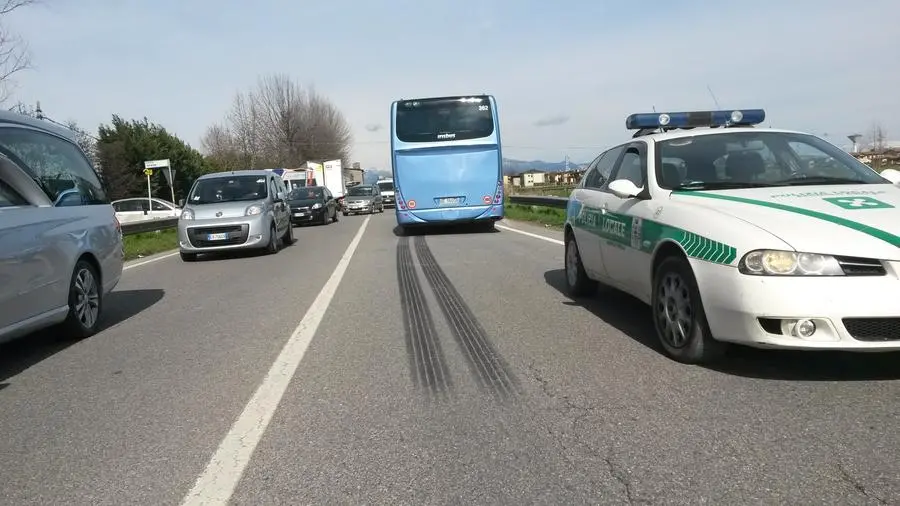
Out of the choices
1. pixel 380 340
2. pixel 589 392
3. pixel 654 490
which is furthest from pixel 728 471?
pixel 380 340

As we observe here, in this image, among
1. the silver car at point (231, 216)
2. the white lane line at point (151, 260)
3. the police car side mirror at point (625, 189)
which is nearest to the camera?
the police car side mirror at point (625, 189)

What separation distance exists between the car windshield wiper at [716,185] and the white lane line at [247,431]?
10.4 feet

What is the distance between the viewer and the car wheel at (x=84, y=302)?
6.41m

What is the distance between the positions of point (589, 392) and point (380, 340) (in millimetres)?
2194

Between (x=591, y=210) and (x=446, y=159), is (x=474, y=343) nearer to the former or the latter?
(x=591, y=210)

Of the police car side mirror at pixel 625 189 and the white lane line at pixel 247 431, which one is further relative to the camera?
the police car side mirror at pixel 625 189

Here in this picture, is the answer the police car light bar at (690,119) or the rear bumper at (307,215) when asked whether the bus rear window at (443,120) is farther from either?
the police car light bar at (690,119)

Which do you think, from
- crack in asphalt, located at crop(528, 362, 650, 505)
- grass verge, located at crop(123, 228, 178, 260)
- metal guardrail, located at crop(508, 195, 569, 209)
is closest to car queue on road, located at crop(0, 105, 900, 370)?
crack in asphalt, located at crop(528, 362, 650, 505)

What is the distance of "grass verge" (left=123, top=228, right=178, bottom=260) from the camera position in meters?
16.9

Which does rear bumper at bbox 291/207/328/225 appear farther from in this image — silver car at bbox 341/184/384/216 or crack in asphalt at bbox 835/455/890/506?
crack in asphalt at bbox 835/455/890/506

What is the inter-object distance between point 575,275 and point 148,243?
1435 cm

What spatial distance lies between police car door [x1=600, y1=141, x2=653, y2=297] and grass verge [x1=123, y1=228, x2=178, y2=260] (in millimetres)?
12661

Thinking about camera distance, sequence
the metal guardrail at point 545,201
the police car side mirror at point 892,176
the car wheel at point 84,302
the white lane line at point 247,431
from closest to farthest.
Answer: the white lane line at point 247,431
the police car side mirror at point 892,176
the car wheel at point 84,302
the metal guardrail at point 545,201

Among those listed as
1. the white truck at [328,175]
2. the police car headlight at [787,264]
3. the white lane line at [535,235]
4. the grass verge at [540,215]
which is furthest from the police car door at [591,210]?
the white truck at [328,175]
